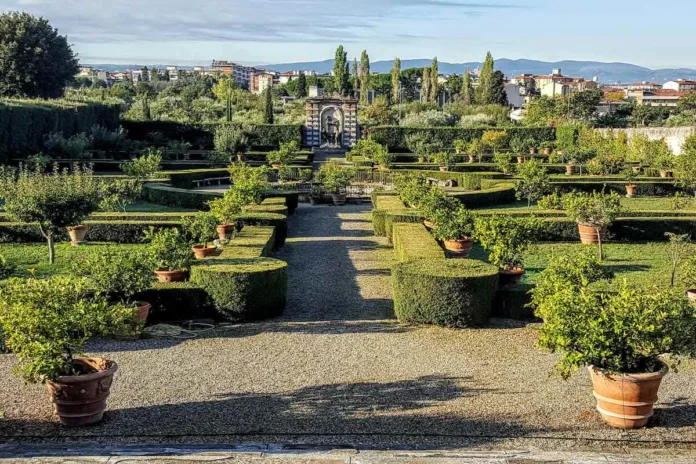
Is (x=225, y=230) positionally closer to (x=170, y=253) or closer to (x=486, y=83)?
(x=170, y=253)

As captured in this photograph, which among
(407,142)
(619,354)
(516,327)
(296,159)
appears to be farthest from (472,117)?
(619,354)

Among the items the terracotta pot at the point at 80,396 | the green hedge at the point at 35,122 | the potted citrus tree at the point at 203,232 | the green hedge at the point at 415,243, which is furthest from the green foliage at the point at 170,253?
the green hedge at the point at 35,122

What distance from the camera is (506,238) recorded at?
11.8 meters

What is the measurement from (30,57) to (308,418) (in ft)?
147

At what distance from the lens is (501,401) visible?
7.32 metres

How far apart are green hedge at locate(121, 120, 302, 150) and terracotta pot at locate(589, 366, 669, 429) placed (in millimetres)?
39350

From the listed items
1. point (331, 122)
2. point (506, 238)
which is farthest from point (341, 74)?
point (506, 238)

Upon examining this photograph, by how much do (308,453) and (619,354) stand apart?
2841 mm

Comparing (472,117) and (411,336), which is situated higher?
(472,117)

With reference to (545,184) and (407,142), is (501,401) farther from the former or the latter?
(407,142)

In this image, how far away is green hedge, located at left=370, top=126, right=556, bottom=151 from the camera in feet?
151

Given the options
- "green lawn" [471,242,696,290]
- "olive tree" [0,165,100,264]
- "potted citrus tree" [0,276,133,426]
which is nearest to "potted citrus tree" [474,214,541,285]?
"green lawn" [471,242,696,290]

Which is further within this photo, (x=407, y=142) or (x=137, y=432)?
(x=407, y=142)

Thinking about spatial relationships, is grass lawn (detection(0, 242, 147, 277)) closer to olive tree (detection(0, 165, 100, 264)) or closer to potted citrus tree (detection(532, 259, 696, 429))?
olive tree (detection(0, 165, 100, 264))
